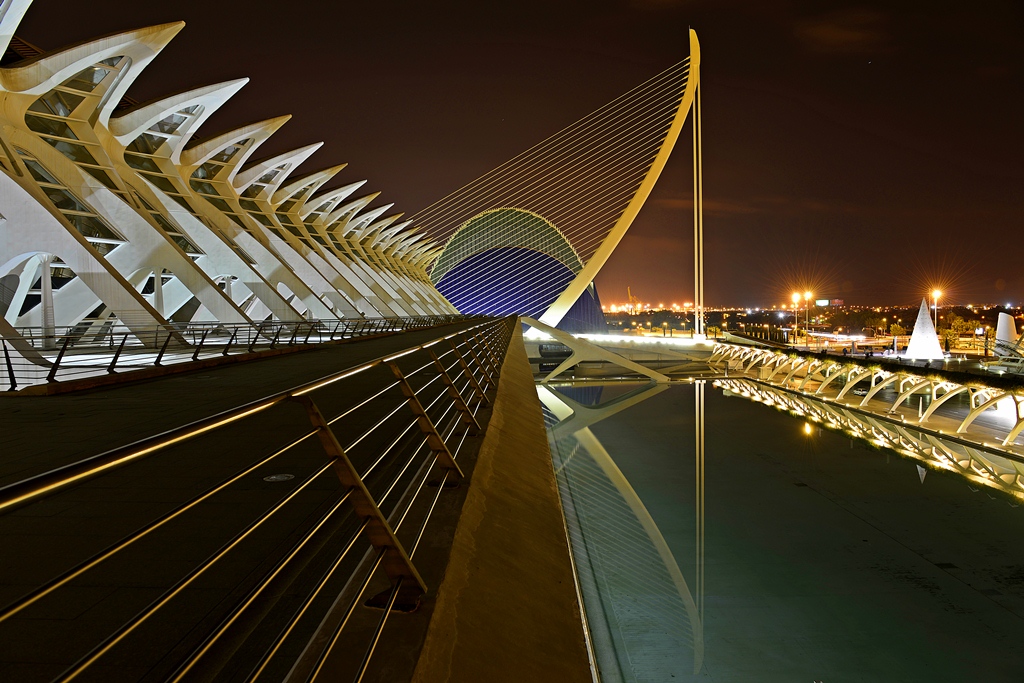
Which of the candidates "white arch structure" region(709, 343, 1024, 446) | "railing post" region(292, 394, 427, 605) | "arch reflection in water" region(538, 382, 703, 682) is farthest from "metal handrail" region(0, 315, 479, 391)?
"white arch structure" region(709, 343, 1024, 446)

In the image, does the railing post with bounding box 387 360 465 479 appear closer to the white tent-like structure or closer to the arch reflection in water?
the arch reflection in water

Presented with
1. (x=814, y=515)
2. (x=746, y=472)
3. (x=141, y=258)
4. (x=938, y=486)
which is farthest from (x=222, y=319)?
(x=938, y=486)

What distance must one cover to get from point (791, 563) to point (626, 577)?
2.12m

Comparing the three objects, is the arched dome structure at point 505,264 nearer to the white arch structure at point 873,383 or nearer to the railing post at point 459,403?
the white arch structure at point 873,383

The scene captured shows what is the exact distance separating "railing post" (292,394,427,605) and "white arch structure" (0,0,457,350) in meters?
10.7

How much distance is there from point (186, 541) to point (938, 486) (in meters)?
13.0

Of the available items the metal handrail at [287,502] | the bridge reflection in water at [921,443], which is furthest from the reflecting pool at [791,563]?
the metal handrail at [287,502]

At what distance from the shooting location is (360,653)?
1.87 metres

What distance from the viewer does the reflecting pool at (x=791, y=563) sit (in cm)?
708

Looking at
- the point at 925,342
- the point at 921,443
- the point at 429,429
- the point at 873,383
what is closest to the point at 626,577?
the point at 429,429

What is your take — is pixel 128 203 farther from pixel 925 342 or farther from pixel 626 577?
pixel 925 342

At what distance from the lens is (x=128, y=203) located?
63.0 feet

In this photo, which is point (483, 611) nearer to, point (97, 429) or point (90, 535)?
point (90, 535)

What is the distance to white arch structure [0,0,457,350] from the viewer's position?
15383 mm
